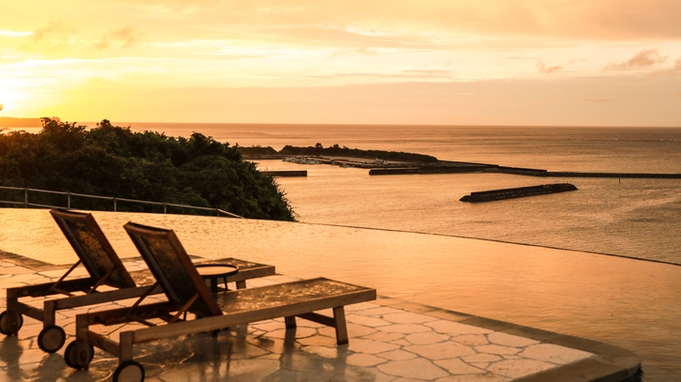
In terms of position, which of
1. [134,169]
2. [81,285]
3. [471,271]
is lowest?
[471,271]

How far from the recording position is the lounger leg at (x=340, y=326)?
5.34 metres

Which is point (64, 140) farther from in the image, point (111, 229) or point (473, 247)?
point (473, 247)

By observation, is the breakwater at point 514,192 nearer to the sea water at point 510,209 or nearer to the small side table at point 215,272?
the sea water at point 510,209

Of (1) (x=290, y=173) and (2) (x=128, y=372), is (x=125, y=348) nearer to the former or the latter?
(2) (x=128, y=372)

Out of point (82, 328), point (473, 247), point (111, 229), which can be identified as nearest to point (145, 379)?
point (82, 328)

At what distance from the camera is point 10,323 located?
5.59m

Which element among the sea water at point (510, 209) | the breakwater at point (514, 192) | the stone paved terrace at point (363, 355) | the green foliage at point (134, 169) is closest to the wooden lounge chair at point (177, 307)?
the stone paved terrace at point (363, 355)

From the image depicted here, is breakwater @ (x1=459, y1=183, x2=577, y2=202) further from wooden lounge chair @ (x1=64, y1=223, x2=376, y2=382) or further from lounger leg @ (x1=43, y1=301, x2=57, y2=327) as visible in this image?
lounger leg @ (x1=43, y1=301, x2=57, y2=327)

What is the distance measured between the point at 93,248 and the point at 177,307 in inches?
31.8

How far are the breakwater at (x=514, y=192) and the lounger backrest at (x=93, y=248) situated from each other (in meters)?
67.4

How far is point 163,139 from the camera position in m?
32.8

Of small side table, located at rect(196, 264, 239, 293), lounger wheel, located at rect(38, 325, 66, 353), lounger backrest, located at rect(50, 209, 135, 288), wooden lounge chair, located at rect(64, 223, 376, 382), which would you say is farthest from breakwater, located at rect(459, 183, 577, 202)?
lounger wheel, located at rect(38, 325, 66, 353)

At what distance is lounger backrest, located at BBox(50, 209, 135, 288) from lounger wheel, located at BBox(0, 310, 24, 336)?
666 mm

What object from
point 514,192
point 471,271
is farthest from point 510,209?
point 471,271
